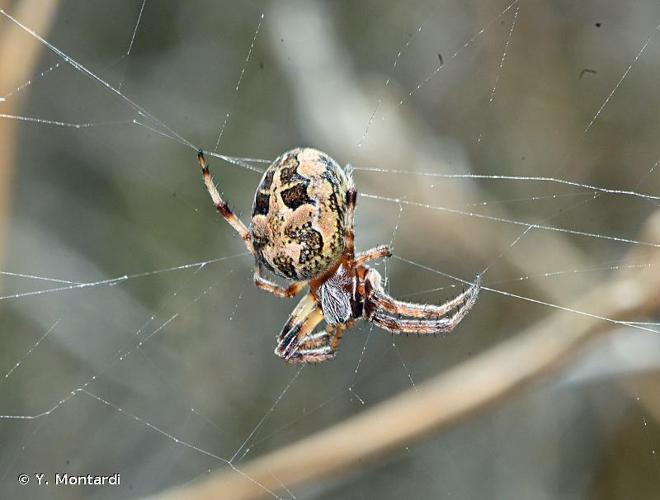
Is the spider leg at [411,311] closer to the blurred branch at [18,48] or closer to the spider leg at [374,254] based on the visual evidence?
the spider leg at [374,254]

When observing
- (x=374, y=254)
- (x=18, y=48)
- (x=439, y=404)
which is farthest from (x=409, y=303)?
(x=18, y=48)

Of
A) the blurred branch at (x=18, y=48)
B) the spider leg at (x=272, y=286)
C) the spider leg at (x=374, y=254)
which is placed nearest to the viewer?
the spider leg at (x=374, y=254)

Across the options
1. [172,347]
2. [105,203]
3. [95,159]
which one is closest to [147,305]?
[172,347]

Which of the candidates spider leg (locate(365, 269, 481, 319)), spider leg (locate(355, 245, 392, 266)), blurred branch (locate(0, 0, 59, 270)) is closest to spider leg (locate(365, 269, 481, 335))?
spider leg (locate(365, 269, 481, 319))

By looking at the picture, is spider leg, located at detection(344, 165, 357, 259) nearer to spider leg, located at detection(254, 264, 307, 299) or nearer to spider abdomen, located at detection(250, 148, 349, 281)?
spider abdomen, located at detection(250, 148, 349, 281)

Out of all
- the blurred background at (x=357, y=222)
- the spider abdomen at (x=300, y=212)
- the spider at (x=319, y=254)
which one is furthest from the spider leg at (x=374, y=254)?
the blurred background at (x=357, y=222)

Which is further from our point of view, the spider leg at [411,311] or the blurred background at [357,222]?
the blurred background at [357,222]

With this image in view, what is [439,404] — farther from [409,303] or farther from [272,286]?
[272,286]
